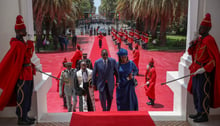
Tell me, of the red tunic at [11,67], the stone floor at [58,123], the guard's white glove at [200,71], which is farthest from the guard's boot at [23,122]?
the guard's white glove at [200,71]

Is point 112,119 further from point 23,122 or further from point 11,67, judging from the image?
point 11,67

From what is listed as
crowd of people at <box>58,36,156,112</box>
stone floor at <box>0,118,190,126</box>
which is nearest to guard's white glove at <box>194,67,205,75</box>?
stone floor at <box>0,118,190,126</box>

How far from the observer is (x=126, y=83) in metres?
5.11

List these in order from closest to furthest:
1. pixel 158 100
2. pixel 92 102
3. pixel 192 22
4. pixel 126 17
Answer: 1. pixel 192 22
2. pixel 92 102
3. pixel 158 100
4. pixel 126 17

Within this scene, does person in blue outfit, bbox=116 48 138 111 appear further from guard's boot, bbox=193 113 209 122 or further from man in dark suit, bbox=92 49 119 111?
guard's boot, bbox=193 113 209 122

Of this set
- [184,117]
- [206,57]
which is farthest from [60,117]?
[206,57]

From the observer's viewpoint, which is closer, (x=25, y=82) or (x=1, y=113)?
(x=25, y=82)

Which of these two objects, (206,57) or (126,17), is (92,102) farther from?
(126,17)

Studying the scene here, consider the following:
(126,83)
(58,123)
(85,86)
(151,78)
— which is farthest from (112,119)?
(151,78)

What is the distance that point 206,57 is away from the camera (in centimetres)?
379

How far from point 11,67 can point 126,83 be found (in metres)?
2.36

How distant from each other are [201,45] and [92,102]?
10.5 ft

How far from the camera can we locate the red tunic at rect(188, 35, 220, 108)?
368cm

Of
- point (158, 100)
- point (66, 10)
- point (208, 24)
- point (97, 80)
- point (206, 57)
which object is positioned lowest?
point (158, 100)
